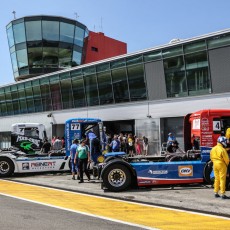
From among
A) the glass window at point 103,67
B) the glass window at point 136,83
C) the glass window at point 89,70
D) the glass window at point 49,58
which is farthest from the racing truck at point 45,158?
the glass window at point 49,58

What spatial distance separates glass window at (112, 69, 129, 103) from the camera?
89.3ft

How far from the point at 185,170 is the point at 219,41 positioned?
12598mm

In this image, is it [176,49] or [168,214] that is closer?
[168,214]

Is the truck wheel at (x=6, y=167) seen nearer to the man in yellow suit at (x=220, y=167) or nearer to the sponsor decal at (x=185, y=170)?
the sponsor decal at (x=185, y=170)

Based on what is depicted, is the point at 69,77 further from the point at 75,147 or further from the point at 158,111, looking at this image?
the point at 75,147

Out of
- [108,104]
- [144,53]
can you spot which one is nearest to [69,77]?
[108,104]

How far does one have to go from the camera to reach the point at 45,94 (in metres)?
35.8

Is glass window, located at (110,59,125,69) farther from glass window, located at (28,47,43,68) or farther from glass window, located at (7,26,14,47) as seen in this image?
glass window, located at (7,26,14,47)

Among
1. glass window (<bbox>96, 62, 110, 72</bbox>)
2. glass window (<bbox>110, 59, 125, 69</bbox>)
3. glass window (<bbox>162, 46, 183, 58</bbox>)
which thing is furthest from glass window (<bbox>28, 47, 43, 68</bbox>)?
glass window (<bbox>162, 46, 183, 58</bbox>)

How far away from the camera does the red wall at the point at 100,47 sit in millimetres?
55037

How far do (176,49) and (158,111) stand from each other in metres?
4.46

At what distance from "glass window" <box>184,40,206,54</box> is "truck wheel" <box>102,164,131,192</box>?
1357 centimetres

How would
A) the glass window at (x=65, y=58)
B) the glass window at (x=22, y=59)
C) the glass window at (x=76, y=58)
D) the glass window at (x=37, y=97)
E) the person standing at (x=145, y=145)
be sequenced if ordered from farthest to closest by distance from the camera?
1. the glass window at (x=76, y=58)
2. the glass window at (x=65, y=58)
3. the glass window at (x=22, y=59)
4. the glass window at (x=37, y=97)
5. the person standing at (x=145, y=145)

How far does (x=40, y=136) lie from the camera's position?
2328 centimetres
